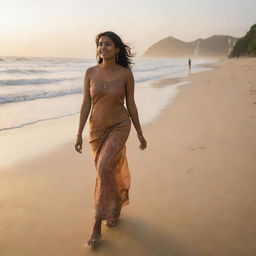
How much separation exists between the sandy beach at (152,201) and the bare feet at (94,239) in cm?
7

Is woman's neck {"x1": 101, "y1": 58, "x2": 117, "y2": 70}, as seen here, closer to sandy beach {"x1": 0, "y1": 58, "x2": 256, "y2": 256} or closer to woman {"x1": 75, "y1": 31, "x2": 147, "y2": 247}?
woman {"x1": 75, "y1": 31, "x2": 147, "y2": 247}

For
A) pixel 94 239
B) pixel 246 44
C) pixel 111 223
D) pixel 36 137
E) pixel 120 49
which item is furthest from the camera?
pixel 246 44

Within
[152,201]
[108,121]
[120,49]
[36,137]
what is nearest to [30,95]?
[36,137]

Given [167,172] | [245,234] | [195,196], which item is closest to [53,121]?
[167,172]

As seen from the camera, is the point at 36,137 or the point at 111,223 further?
the point at 36,137

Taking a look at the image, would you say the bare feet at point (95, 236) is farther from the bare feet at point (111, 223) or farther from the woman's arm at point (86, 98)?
the woman's arm at point (86, 98)

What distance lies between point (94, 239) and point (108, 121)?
1.11 m

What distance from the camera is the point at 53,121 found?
27.7 feet

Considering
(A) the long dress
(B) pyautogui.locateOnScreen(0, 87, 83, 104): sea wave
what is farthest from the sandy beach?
(B) pyautogui.locateOnScreen(0, 87, 83, 104): sea wave

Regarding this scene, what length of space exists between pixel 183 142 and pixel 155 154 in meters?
0.80

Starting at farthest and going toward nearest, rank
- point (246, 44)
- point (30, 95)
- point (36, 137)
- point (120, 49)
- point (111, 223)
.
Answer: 1. point (246, 44)
2. point (30, 95)
3. point (36, 137)
4. point (111, 223)
5. point (120, 49)

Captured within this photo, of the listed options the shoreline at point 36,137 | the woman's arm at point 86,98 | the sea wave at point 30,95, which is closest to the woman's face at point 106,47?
the woman's arm at point 86,98

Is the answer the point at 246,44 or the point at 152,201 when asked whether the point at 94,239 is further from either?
the point at 246,44

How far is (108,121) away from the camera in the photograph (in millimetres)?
2959
